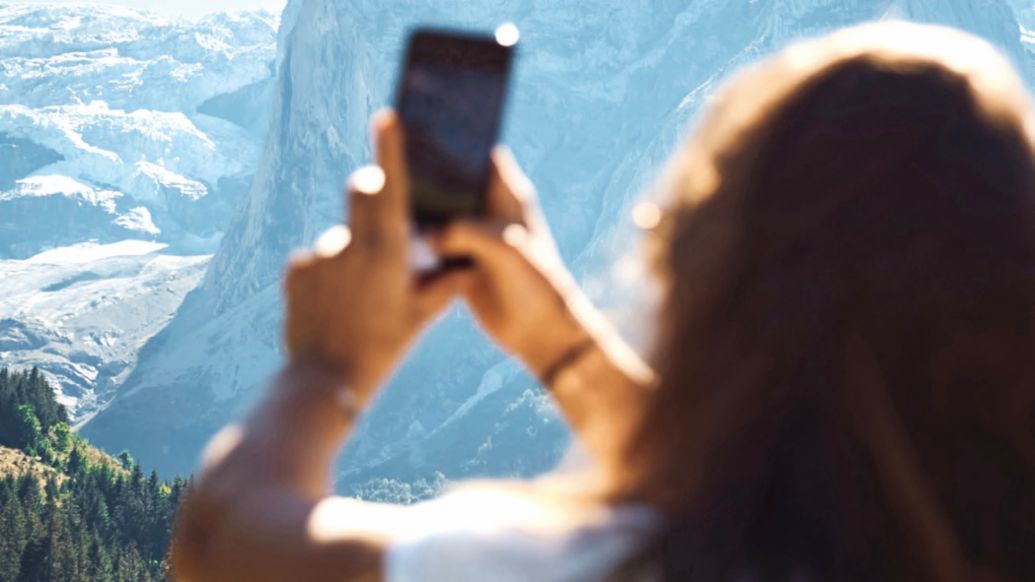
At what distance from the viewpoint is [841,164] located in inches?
72.9

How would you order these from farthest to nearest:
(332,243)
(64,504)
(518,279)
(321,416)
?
1. (64,504)
2. (518,279)
3. (332,243)
4. (321,416)

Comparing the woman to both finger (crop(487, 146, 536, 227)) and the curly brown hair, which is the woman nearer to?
the curly brown hair

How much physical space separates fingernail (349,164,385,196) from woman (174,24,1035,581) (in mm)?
453

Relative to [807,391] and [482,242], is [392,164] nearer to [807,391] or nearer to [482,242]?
[482,242]

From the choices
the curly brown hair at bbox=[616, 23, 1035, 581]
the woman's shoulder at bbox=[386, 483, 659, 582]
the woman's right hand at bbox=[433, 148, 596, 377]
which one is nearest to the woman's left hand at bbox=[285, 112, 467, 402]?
the woman's right hand at bbox=[433, 148, 596, 377]

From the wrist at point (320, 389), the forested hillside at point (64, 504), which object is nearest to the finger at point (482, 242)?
the wrist at point (320, 389)

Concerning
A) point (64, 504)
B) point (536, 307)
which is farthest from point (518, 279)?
point (64, 504)

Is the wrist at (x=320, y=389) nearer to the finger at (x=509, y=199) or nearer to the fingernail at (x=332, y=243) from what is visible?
the fingernail at (x=332, y=243)

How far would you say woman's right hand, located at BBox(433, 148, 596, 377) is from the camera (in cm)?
230

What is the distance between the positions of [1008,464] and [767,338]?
15.0 inches

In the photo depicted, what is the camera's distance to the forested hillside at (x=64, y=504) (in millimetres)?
83188

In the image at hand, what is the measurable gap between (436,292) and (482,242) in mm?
123

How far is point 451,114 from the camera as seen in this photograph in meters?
2.35

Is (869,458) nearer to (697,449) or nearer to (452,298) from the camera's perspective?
(697,449)
